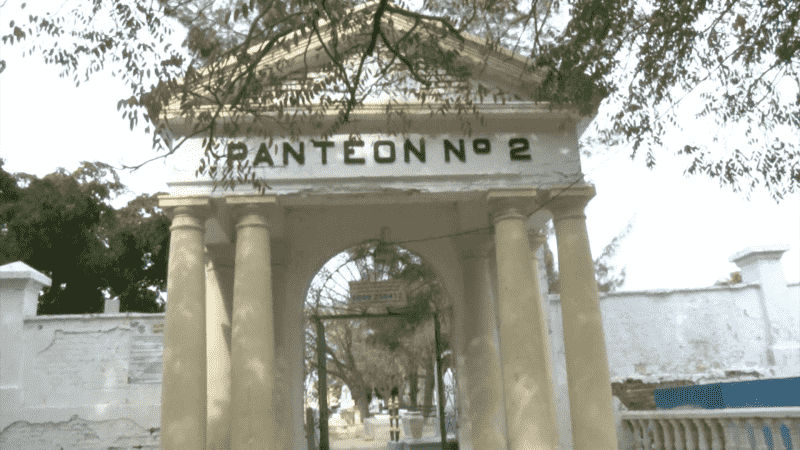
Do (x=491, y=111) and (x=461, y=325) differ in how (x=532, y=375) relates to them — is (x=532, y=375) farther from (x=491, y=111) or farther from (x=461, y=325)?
(x=491, y=111)

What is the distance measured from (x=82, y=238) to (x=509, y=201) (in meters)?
14.7

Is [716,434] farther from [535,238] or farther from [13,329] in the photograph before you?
[13,329]

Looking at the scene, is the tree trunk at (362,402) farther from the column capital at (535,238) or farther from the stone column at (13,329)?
the stone column at (13,329)

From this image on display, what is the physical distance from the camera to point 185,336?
7.81m

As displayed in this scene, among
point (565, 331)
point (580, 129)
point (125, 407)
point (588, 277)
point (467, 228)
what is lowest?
point (125, 407)

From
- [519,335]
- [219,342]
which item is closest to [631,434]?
[519,335]

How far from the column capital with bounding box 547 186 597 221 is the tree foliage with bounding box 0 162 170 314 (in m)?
14.1

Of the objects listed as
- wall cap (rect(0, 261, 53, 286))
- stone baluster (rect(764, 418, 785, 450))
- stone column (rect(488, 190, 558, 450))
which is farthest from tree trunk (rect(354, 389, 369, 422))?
stone baluster (rect(764, 418, 785, 450))

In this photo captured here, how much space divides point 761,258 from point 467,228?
16.5ft

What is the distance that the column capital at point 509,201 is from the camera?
8602mm

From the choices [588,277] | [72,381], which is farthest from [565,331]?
[72,381]

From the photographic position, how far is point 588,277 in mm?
8445

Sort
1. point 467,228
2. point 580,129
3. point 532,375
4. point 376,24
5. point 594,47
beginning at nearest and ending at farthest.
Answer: point 376,24 → point 594,47 → point 532,375 → point 580,129 → point 467,228

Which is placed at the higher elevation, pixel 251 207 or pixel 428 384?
pixel 251 207
